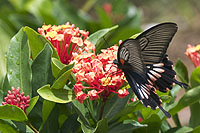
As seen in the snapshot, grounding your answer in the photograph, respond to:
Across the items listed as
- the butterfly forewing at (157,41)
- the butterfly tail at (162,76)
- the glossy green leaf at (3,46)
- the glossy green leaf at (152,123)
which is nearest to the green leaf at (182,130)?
the glossy green leaf at (152,123)

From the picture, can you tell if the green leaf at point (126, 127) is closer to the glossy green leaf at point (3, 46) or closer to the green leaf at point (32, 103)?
the green leaf at point (32, 103)

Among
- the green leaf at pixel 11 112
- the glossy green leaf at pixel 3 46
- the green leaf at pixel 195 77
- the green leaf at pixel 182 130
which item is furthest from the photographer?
the glossy green leaf at pixel 3 46

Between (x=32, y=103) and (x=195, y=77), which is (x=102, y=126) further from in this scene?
(x=195, y=77)

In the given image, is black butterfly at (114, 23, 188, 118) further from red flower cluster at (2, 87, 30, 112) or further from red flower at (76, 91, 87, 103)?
red flower cluster at (2, 87, 30, 112)

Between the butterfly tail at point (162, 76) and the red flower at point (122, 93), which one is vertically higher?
the butterfly tail at point (162, 76)

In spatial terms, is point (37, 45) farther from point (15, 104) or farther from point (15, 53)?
point (15, 104)

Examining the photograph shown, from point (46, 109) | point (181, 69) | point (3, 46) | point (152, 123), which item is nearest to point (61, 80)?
point (46, 109)

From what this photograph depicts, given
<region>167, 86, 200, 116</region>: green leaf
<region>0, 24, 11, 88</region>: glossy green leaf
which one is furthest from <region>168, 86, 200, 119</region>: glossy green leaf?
<region>0, 24, 11, 88</region>: glossy green leaf
